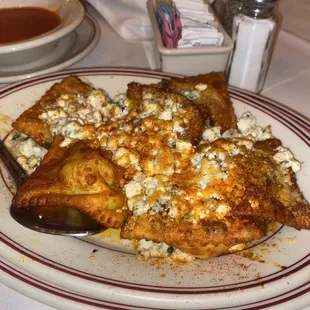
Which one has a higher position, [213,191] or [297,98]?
[213,191]

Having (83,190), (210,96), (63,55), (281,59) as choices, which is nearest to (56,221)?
(83,190)

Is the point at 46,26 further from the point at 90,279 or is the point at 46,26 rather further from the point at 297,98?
the point at 90,279

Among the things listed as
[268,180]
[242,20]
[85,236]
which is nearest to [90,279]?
[85,236]

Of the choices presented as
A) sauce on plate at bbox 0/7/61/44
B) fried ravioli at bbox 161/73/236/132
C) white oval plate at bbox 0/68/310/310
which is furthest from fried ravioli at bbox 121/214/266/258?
sauce on plate at bbox 0/7/61/44

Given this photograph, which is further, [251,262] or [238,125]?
[238,125]

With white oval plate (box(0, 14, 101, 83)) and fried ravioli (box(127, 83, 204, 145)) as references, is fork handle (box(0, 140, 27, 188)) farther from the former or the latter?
white oval plate (box(0, 14, 101, 83))

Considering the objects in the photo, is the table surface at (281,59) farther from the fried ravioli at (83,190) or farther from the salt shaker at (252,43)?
the fried ravioli at (83,190)
